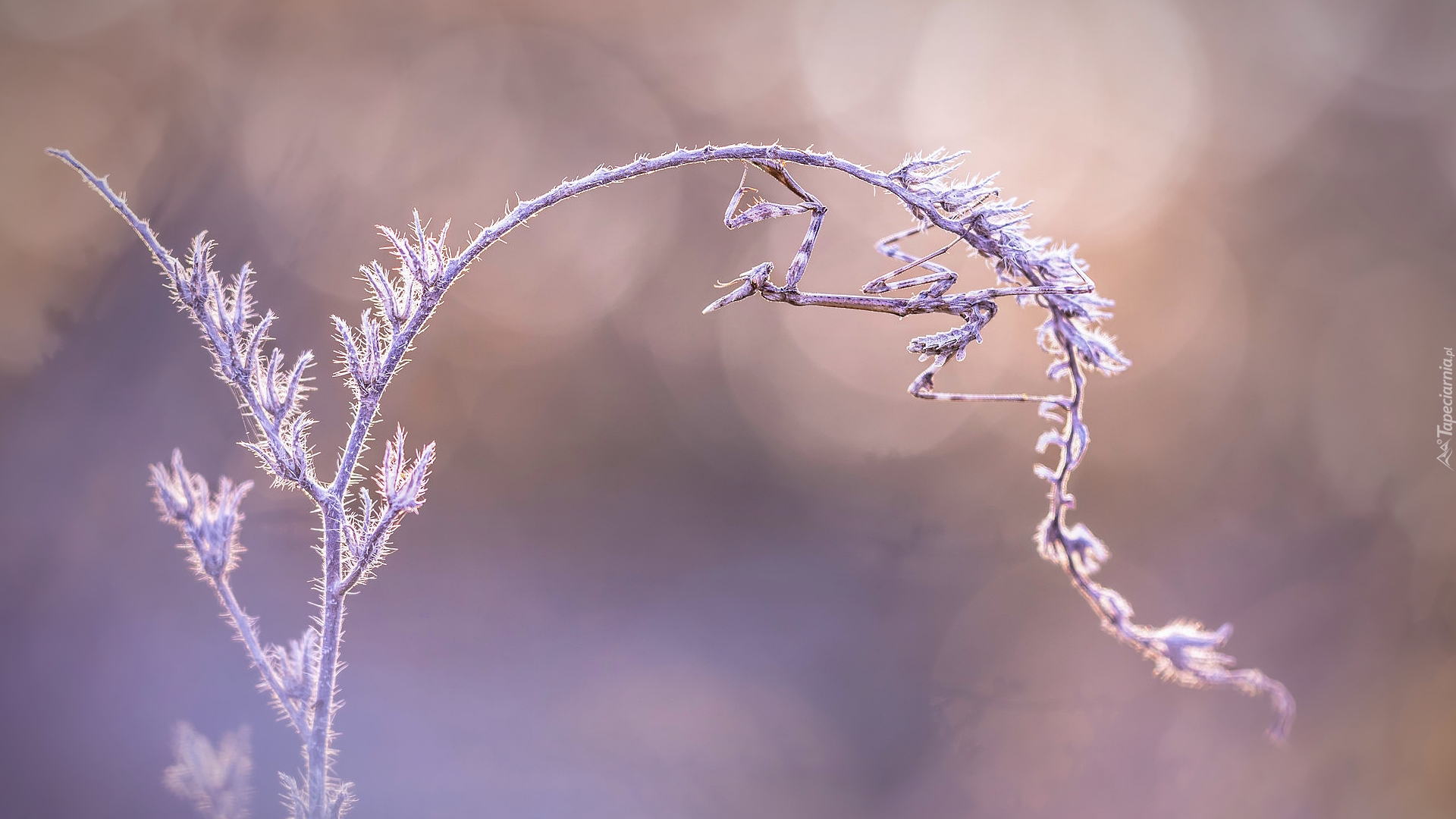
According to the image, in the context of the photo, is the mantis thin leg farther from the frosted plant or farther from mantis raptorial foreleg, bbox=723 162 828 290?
the frosted plant

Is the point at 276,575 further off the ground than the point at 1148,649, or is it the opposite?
the point at 276,575

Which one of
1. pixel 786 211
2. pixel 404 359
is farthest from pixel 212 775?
pixel 786 211

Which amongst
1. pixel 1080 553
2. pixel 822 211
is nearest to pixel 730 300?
pixel 822 211

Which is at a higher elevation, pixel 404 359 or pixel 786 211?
pixel 786 211

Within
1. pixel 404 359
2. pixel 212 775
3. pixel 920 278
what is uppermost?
pixel 920 278

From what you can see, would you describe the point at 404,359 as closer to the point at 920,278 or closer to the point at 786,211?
the point at 786,211

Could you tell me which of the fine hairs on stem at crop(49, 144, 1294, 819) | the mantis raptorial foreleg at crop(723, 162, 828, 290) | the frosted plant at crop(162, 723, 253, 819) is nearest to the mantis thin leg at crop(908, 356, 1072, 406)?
the fine hairs on stem at crop(49, 144, 1294, 819)

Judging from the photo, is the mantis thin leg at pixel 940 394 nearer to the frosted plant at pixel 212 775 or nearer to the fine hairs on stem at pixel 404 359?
the fine hairs on stem at pixel 404 359

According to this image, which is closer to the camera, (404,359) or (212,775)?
(404,359)

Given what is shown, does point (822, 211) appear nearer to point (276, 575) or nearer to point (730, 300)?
point (730, 300)
